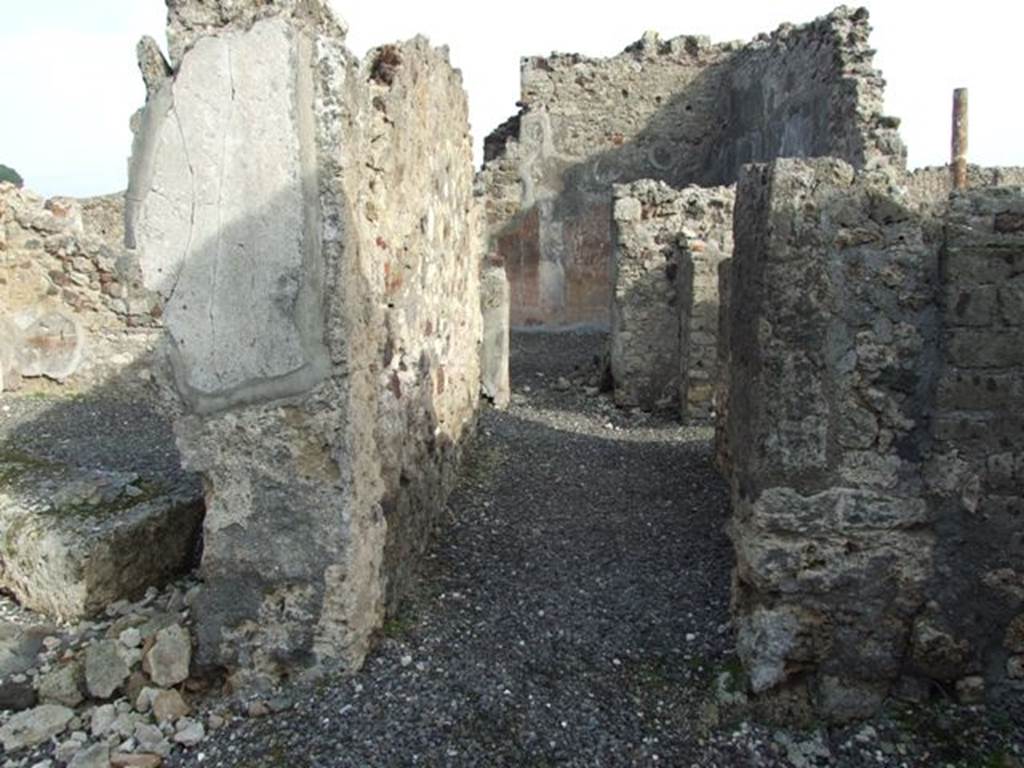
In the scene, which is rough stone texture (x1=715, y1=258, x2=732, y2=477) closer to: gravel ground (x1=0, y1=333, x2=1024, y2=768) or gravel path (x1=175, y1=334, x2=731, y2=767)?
gravel path (x1=175, y1=334, x2=731, y2=767)

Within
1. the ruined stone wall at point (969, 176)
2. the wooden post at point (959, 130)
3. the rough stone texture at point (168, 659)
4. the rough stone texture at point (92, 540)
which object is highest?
the wooden post at point (959, 130)

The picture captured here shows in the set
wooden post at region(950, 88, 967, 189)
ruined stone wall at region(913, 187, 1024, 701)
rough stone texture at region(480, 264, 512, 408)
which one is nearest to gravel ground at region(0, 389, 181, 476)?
rough stone texture at region(480, 264, 512, 408)

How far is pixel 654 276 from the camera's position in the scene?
24.8 feet

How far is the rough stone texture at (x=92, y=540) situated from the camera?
10.1ft

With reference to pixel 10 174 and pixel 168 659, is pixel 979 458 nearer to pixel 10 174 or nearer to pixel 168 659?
pixel 168 659

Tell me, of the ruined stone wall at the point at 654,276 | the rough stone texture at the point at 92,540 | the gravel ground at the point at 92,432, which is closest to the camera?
the rough stone texture at the point at 92,540

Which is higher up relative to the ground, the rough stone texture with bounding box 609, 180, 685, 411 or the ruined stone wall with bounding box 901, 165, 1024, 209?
the ruined stone wall with bounding box 901, 165, 1024, 209

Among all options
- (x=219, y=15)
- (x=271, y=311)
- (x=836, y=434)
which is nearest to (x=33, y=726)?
(x=271, y=311)

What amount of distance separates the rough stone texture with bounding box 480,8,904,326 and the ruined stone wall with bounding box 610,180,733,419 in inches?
125

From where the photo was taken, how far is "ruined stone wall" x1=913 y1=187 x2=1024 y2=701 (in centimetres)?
243

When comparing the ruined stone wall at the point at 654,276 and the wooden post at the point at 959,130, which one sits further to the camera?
the wooden post at the point at 959,130

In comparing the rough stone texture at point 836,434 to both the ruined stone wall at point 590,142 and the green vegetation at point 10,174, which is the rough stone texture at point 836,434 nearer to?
the ruined stone wall at point 590,142

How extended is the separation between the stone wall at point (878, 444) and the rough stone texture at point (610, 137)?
326 inches

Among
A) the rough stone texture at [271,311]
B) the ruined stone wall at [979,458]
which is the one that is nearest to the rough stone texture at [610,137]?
the rough stone texture at [271,311]
